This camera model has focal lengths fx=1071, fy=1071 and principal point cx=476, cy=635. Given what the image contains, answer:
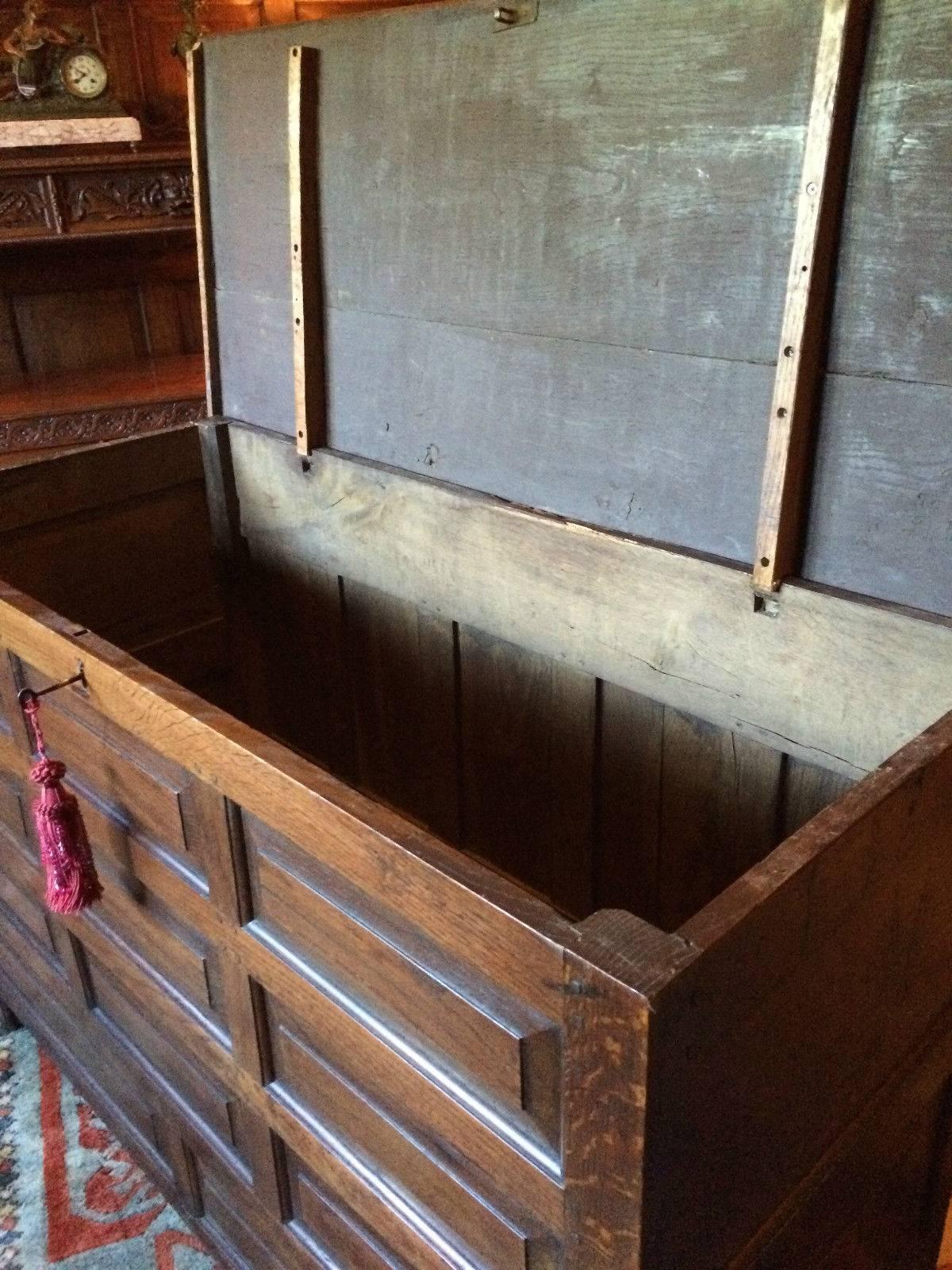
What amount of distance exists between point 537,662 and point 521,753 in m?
0.16

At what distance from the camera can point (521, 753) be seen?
59.8 inches

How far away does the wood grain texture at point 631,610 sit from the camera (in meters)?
1.04

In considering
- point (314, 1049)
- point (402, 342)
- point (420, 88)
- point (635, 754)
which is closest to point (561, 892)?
point (635, 754)

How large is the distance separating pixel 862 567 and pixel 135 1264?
121 centimetres

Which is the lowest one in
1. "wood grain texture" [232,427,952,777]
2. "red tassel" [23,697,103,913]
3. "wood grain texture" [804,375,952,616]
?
"red tassel" [23,697,103,913]

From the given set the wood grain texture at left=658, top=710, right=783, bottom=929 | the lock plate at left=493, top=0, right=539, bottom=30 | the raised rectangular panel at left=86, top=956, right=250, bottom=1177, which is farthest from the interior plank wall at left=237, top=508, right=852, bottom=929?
the lock plate at left=493, top=0, right=539, bottom=30

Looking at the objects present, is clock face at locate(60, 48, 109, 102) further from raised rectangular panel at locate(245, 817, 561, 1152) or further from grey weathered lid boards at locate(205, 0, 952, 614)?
raised rectangular panel at locate(245, 817, 561, 1152)

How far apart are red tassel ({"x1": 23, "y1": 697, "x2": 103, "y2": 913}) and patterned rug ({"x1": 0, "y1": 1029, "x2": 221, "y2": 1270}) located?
568mm

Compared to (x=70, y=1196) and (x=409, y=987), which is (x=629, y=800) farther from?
(x=70, y=1196)

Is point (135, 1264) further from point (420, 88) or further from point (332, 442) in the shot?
point (420, 88)

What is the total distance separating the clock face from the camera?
126 inches

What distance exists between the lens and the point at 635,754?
1.35m

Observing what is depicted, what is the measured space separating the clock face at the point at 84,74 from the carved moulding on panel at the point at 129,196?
0.31 meters

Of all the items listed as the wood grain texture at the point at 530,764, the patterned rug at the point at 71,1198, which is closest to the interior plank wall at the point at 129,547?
the wood grain texture at the point at 530,764
